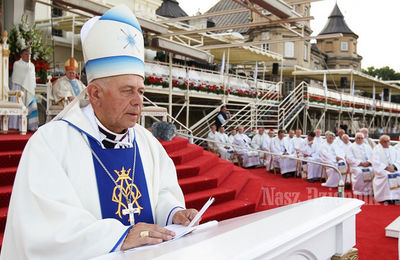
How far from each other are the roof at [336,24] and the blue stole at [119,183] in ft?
178

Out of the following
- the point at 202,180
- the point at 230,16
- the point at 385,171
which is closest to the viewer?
the point at 202,180

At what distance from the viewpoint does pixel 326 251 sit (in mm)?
1677

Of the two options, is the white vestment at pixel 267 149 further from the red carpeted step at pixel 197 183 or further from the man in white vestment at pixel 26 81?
the man in white vestment at pixel 26 81

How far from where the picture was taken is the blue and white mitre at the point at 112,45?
72.8 inches

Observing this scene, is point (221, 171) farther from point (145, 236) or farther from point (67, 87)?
point (145, 236)

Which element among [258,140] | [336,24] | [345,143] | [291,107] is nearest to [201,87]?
[258,140]

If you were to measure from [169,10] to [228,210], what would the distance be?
25.5 m

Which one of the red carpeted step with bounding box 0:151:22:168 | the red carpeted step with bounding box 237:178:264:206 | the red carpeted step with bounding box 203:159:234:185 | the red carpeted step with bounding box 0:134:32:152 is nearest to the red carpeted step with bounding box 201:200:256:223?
the red carpeted step with bounding box 237:178:264:206

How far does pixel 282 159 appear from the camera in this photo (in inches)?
468

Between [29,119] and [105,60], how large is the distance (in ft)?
20.3

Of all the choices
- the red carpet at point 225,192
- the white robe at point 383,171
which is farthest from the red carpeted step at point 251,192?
the white robe at point 383,171

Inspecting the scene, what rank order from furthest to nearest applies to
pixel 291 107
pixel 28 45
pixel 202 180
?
pixel 291 107, pixel 28 45, pixel 202 180

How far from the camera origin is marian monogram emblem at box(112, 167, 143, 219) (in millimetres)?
1872

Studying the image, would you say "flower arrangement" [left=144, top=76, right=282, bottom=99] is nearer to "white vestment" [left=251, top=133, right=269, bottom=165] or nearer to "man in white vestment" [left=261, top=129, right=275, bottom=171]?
"white vestment" [left=251, top=133, right=269, bottom=165]
